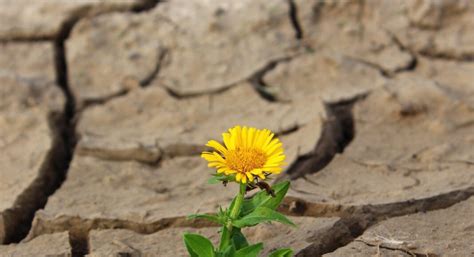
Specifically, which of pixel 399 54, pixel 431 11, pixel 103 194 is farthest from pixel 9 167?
pixel 431 11

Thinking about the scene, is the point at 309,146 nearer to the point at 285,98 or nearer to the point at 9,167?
the point at 285,98

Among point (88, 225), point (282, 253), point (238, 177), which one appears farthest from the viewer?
point (88, 225)

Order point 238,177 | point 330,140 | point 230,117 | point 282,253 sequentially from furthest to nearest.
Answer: point 230,117 → point 330,140 → point 282,253 → point 238,177

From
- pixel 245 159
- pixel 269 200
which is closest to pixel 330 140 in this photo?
pixel 269 200

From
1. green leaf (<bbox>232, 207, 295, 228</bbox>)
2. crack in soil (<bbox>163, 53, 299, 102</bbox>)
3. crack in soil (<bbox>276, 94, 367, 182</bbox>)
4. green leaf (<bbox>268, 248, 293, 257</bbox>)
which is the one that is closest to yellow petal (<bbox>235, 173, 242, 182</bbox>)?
green leaf (<bbox>232, 207, 295, 228</bbox>)

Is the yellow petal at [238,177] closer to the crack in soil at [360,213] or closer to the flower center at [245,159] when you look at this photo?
the flower center at [245,159]

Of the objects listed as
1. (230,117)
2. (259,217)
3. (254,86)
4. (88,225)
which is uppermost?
(254,86)

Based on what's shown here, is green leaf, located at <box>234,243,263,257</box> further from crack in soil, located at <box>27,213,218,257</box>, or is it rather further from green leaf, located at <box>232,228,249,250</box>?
crack in soil, located at <box>27,213,218,257</box>

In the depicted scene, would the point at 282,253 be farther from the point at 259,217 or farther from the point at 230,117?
the point at 230,117
